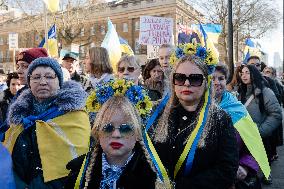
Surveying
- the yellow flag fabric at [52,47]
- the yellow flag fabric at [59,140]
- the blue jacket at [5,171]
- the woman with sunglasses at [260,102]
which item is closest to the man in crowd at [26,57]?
the yellow flag fabric at [59,140]

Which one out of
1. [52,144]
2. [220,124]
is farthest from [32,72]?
[220,124]

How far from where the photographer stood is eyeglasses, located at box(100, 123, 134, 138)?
7.57 feet

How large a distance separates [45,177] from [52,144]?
29cm

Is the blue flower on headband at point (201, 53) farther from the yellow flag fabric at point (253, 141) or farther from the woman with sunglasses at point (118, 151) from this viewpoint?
the yellow flag fabric at point (253, 141)

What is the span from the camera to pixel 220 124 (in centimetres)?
268

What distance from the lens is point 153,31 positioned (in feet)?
32.3

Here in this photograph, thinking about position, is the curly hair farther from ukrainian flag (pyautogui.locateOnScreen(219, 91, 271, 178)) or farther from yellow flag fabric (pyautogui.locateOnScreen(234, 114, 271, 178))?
yellow flag fabric (pyautogui.locateOnScreen(234, 114, 271, 178))

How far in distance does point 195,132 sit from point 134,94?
55 cm

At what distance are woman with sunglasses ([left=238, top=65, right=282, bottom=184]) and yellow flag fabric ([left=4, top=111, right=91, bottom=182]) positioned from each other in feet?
9.28

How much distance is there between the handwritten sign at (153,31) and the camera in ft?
32.3

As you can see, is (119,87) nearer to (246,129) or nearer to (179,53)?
(179,53)

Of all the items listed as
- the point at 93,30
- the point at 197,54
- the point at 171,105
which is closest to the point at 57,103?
the point at 171,105

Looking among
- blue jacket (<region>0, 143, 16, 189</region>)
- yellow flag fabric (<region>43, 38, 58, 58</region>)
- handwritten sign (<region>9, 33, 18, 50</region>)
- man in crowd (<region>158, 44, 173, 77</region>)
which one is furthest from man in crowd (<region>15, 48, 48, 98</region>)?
handwritten sign (<region>9, 33, 18, 50</region>)

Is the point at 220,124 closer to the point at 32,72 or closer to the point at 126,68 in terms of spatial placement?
the point at 32,72
